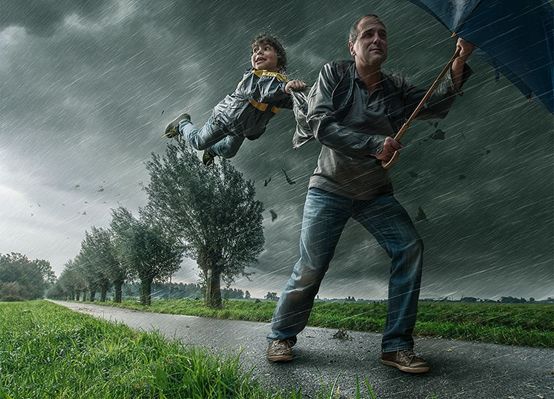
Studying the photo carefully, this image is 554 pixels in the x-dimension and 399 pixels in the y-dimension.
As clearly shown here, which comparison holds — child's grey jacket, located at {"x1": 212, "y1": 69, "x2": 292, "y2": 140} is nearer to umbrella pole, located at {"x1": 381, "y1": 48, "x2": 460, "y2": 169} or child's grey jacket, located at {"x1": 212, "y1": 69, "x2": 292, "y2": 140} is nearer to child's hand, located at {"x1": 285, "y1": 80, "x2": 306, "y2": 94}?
child's hand, located at {"x1": 285, "y1": 80, "x2": 306, "y2": 94}

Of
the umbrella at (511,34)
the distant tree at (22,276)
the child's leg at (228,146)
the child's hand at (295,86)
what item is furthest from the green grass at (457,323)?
the distant tree at (22,276)

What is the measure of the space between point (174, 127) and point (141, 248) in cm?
1717

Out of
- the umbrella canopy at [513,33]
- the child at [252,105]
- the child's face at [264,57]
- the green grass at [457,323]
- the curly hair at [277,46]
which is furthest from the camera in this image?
the curly hair at [277,46]

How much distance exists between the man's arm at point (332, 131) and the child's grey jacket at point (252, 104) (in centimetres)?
100

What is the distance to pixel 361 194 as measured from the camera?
9.86 feet

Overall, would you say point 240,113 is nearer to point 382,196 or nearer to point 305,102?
point 305,102

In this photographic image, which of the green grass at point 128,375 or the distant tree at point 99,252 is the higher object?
the distant tree at point 99,252

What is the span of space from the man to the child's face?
4.70ft

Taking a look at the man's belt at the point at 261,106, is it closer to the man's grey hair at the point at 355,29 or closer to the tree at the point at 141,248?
the man's grey hair at the point at 355,29

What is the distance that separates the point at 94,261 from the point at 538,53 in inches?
889

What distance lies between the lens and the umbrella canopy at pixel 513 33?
Result: 248 centimetres

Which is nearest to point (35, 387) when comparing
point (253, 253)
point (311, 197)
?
point (311, 197)

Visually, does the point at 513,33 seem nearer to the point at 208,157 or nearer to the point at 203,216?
the point at 208,157

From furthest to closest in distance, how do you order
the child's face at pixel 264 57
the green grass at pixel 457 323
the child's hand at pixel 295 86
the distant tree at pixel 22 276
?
the distant tree at pixel 22 276, the child's face at pixel 264 57, the green grass at pixel 457 323, the child's hand at pixel 295 86
